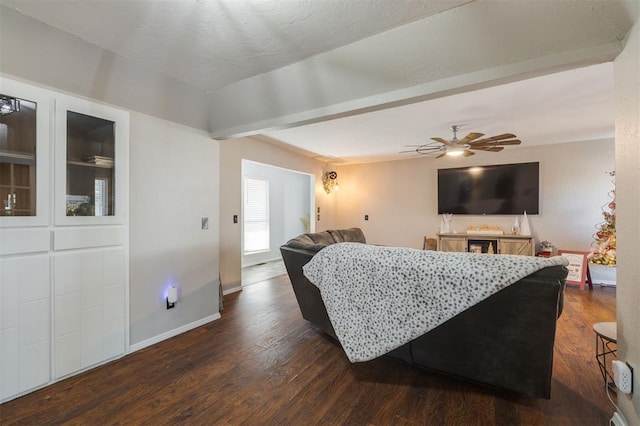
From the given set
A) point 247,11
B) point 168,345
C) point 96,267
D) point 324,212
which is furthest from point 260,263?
point 247,11

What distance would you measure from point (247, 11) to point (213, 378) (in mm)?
2451

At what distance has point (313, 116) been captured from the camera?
236cm

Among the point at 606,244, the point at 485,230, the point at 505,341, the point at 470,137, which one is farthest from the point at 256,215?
the point at 606,244

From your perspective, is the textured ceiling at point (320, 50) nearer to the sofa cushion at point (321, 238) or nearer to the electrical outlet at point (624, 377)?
the sofa cushion at point (321, 238)

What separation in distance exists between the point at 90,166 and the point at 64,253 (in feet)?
2.23

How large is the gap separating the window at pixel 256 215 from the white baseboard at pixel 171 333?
121 inches

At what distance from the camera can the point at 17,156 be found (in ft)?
5.86

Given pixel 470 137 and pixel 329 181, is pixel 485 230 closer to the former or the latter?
pixel 470 137

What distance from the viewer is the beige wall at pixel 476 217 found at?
14.8 ft

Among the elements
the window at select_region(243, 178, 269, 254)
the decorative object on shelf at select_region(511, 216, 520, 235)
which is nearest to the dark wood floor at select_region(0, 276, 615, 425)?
the decorative object on shelf at select_region(511, 216, 520, 235)

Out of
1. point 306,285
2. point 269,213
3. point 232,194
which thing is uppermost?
point 232,194

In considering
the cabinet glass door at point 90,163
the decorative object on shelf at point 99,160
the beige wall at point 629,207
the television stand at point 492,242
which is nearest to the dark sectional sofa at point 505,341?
the beige wall at point 629,207

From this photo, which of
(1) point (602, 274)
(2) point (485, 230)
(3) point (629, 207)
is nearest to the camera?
(3) point (629, 207)

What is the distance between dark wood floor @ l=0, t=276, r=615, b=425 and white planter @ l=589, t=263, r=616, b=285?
2772mm
